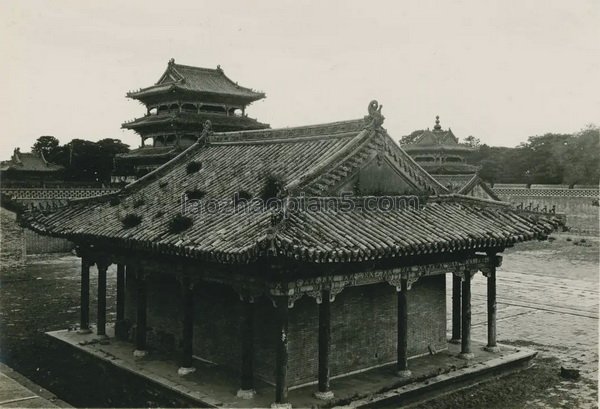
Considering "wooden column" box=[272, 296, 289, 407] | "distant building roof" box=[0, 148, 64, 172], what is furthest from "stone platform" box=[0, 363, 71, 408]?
"distant building roof" box=[0, 148, 64, 172]

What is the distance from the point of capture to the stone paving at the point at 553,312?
15965 mm

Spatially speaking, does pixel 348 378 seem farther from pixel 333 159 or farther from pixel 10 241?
pixel 10 241

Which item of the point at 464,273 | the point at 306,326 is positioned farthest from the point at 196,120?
the point at 306,326

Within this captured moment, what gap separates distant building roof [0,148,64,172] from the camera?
57.1 m

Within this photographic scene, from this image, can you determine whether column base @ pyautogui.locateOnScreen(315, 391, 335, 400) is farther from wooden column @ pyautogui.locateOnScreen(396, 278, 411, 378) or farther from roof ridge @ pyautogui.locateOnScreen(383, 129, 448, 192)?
roof ridge @ pyautogui.locateOnScreen(383, 129, 448, 192)

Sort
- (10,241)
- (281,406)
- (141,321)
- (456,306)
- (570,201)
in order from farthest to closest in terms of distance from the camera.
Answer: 1. (570,201)
2. (10,241)
3. (456,306)
4. (141,321)
5. (281,406)

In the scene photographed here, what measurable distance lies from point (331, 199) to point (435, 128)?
43.8m

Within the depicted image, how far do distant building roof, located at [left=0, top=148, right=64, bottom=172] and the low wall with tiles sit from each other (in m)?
44.6

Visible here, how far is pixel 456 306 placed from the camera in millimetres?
16250

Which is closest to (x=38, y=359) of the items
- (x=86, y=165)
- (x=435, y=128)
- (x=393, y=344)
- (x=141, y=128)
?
(x=393, y=344)

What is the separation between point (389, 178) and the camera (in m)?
14.3

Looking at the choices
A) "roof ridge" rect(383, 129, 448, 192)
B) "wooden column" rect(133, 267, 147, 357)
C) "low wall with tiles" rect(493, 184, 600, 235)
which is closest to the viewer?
"roof ridge" rect(383, 129, 448, 192)

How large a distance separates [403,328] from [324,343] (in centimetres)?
235

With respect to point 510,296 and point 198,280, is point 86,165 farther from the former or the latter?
point 198,280
